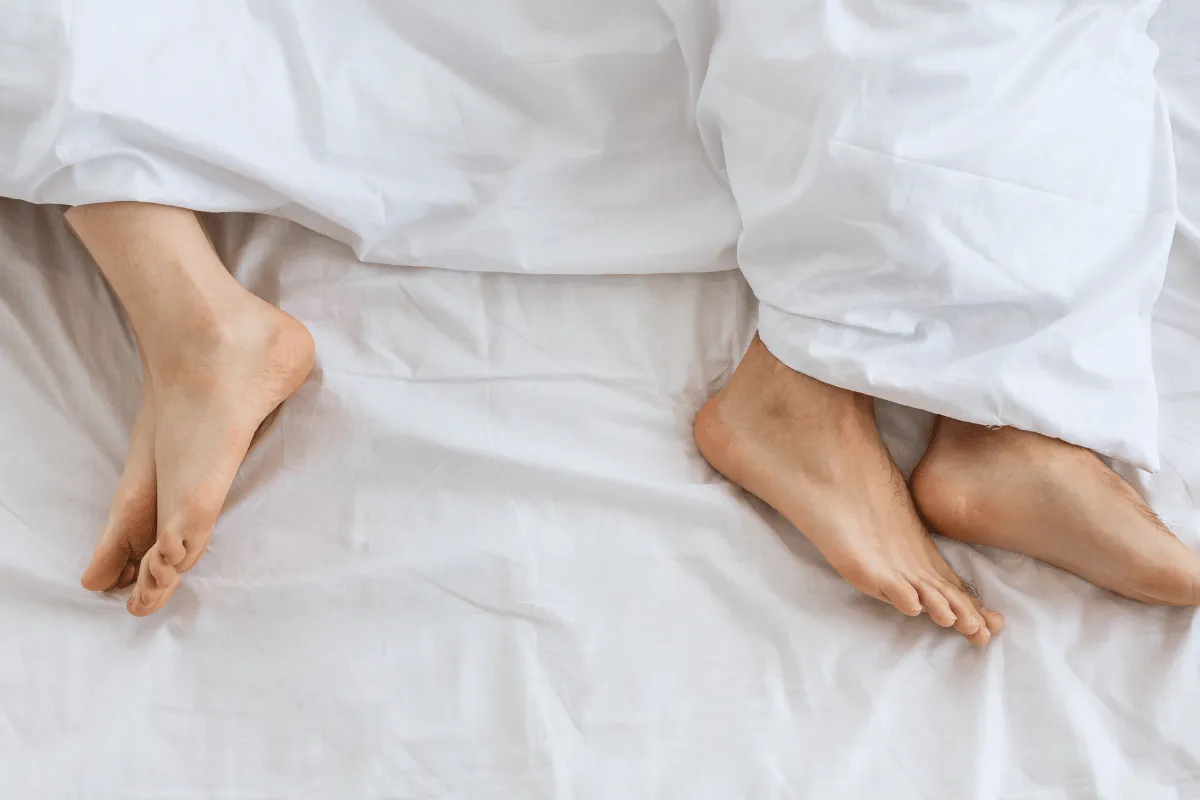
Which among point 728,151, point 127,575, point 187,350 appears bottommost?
point 127,575

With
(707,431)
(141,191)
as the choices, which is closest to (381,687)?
(707,431)

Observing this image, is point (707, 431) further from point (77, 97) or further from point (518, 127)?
point (77, 97)

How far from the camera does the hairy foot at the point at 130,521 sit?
635 mm

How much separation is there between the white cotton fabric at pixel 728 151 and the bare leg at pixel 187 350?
0.10ft

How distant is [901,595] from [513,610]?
0.26 m

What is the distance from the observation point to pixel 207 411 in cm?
67

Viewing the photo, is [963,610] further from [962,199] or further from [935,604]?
[962,199]

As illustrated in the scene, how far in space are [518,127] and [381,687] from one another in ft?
1.46

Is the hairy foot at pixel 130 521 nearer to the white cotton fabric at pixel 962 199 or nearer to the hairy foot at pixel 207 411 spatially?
the hairy foot at pixel 207 411

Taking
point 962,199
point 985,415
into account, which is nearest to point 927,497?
point 985,415

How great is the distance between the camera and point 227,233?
2.61 ft

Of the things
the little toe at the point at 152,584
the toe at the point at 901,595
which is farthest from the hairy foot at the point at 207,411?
the toe at the point at 901,595

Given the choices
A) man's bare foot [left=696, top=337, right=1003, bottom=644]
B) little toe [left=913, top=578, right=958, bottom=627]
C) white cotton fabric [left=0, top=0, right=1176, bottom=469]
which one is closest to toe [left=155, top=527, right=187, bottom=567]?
white cotton fabric [left=0, top=0, right=1176, bottom=469]

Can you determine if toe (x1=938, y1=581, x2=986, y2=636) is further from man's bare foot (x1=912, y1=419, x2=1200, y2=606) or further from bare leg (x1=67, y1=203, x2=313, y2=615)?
bare leg (x1=67, y1=203, x2=313, y2=615)
